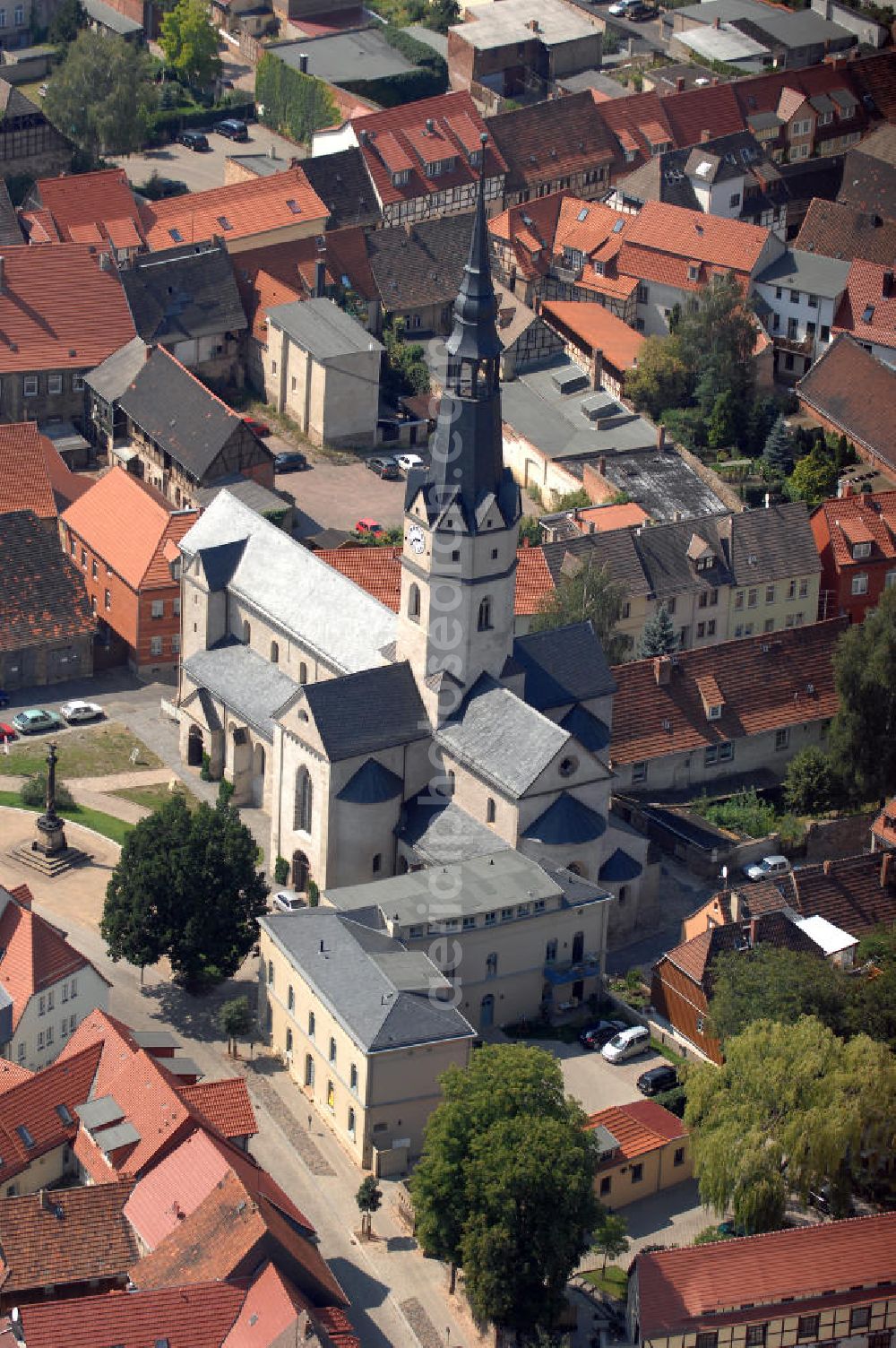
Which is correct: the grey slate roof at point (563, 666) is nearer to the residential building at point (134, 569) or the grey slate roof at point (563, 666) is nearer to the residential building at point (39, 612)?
the residential building at point (134, 569)

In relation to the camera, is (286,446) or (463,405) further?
(286,446)

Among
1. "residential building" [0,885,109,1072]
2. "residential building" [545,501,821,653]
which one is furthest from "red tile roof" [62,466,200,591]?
"residential building" [0,885,109,1072]

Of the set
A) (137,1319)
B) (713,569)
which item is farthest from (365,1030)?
(713,569)

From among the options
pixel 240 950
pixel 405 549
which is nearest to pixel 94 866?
pixel 240 950

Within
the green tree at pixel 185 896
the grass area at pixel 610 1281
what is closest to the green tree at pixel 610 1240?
the grass area at pixel 610 1281

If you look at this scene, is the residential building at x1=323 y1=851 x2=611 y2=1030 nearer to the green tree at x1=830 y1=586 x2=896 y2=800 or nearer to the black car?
the black car

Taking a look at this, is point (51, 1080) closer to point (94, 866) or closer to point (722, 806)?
point (94, 866)

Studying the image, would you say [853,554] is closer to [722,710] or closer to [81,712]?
[722,710]
